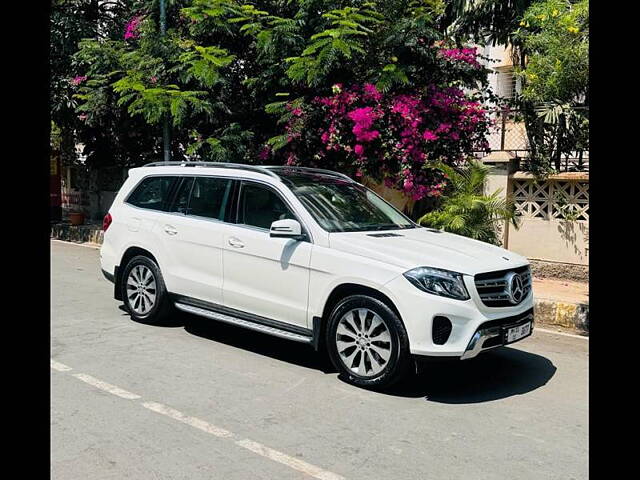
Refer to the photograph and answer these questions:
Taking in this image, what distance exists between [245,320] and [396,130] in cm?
538

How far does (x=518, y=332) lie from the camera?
18.1ft

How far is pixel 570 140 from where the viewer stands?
10.8m

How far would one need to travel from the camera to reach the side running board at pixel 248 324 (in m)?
5.86

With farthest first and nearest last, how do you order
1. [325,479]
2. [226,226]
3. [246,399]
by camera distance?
[226,226]
[246,399]
[325,479]

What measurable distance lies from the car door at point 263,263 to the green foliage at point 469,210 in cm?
398

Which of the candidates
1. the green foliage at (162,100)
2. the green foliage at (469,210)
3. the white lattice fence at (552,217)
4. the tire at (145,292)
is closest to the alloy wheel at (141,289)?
the tire at (145,292)

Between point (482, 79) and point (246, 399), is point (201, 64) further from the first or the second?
point (246, 399)

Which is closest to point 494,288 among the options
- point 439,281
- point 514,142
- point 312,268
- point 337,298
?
point 439,281

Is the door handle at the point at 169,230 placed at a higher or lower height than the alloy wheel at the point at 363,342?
higher

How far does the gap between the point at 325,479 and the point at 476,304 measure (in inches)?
79.1

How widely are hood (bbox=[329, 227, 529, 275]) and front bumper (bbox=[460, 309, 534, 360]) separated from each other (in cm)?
42

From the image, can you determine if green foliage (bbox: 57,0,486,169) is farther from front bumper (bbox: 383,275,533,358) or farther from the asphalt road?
front bumper (bbox: 383,275,533,358)

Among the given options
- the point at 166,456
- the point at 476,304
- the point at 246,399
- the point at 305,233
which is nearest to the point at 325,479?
the point at 166,456

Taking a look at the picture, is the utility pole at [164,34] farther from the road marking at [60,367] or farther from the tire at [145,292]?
the road marking at [60,367]
